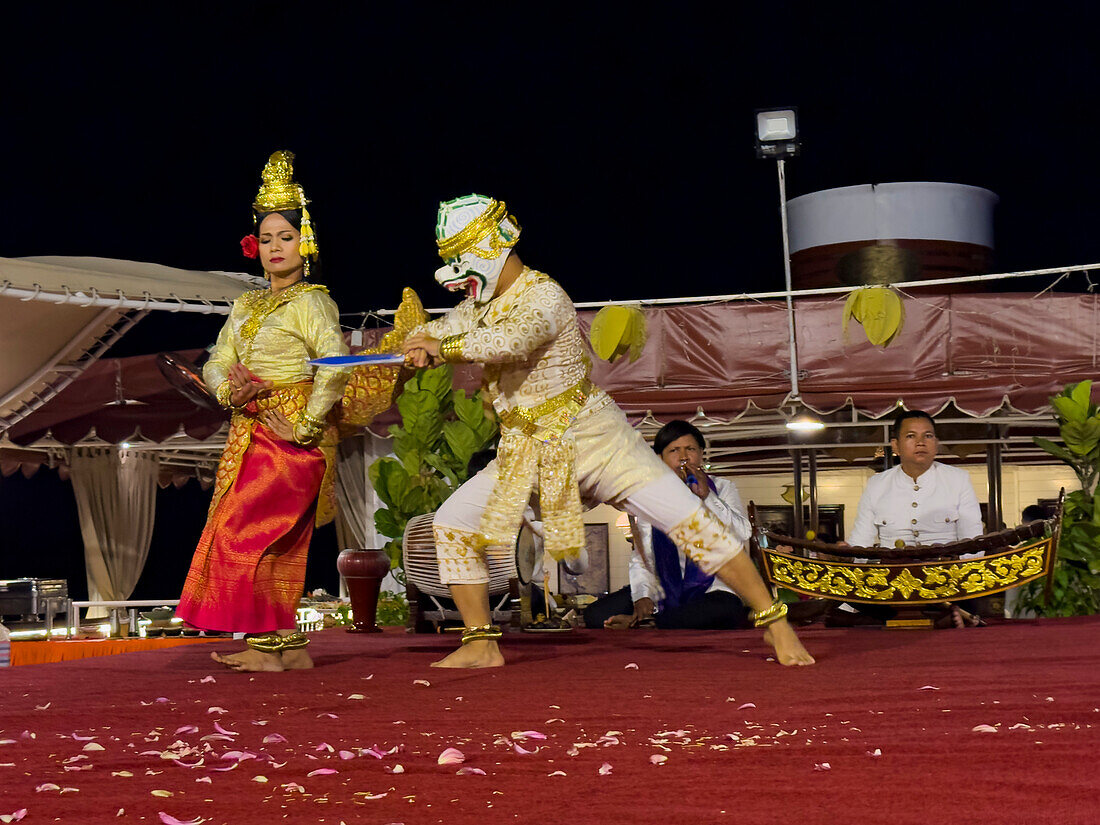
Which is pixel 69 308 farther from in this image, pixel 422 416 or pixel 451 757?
pixel 451 757

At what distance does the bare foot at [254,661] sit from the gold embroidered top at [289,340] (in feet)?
2.75

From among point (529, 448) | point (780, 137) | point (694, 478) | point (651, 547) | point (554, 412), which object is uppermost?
point (780, 137)

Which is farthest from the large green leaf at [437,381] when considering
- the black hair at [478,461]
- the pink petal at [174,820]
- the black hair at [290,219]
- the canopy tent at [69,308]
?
the pink petal at [174,820]

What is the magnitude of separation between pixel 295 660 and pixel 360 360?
1.14 meters

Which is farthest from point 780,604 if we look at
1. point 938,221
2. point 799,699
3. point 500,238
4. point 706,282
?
point 706,282

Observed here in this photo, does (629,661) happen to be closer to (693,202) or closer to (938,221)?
(938,221)

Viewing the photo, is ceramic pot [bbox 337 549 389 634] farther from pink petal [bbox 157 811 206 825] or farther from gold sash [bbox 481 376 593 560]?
pink petal [bbox 157 811 206 825]

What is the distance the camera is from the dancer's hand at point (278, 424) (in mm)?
4438

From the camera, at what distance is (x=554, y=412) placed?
4219 mm

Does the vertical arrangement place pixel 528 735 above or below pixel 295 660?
above

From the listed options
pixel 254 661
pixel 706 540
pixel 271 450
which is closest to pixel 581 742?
pixel 706 540

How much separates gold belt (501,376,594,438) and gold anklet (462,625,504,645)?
67 centimetres

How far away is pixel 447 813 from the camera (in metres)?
1.76

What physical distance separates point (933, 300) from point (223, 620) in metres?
7.32
